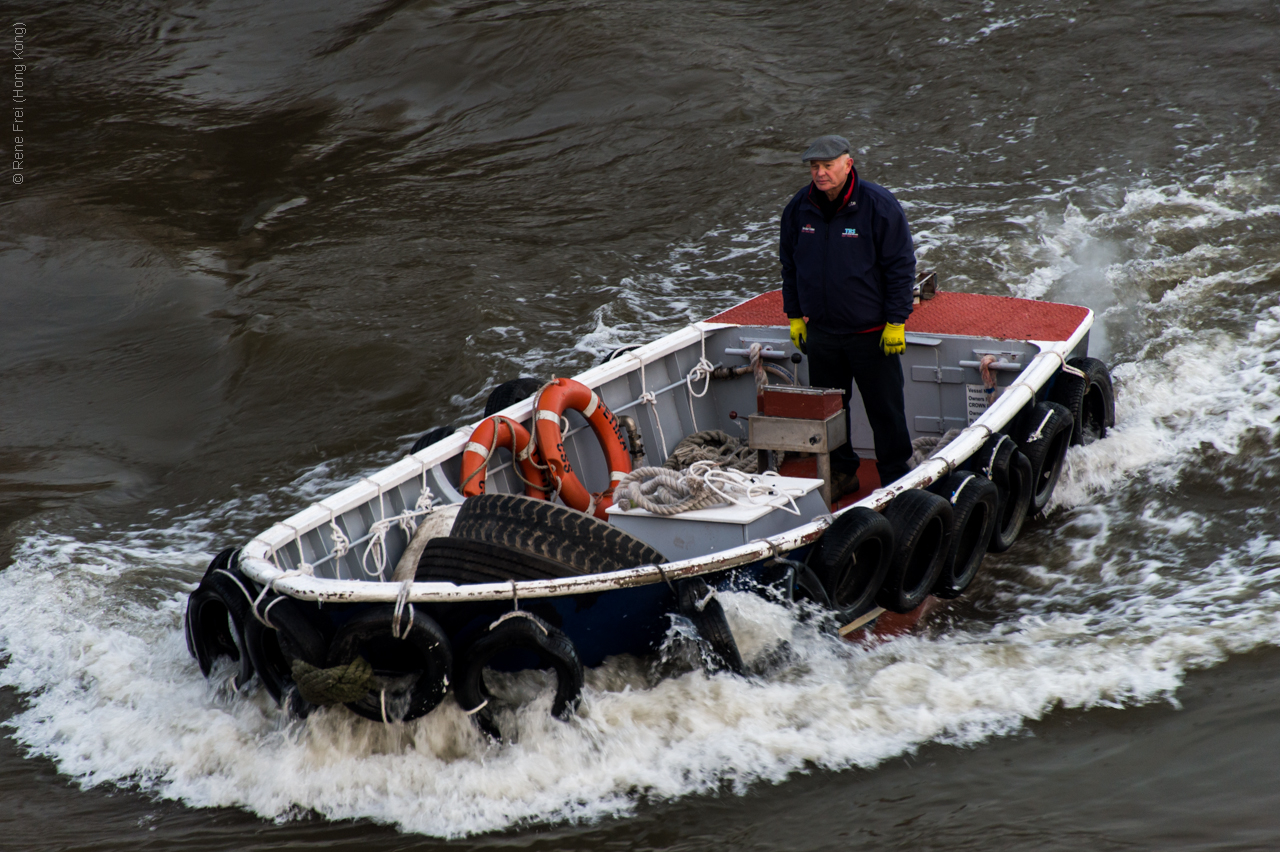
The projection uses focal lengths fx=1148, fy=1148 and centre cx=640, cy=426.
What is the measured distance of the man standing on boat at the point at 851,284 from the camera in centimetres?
517

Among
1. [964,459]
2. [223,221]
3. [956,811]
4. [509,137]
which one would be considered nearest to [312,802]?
[956,811]

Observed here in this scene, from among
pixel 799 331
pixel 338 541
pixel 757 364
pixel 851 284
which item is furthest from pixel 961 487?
pixel 338 541

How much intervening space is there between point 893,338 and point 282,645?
→ 298cm

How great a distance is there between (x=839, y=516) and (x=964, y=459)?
887mm

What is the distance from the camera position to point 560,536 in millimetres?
4223

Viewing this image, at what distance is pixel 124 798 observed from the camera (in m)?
4.20

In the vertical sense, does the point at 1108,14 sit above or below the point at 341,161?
above

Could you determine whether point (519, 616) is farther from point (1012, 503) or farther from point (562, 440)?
point (1012, 503)

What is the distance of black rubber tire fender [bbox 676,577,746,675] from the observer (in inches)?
162

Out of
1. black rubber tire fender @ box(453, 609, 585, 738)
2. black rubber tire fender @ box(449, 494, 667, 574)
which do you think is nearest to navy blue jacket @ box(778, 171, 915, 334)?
black rubber tire fender @ box(449, 494, 667, 574)

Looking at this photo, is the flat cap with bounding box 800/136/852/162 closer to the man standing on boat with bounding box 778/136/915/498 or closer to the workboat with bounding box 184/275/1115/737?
the man standing on boat with bounding box 778/136/915/498

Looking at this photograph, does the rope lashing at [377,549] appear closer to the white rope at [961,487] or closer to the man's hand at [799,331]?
the man's hand at [799,331]

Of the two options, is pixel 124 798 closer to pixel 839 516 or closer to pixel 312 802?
pixel 312 802

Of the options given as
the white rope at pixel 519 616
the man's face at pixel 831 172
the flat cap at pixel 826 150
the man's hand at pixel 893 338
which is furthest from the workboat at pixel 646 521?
the flat cap at pixel 826 150
